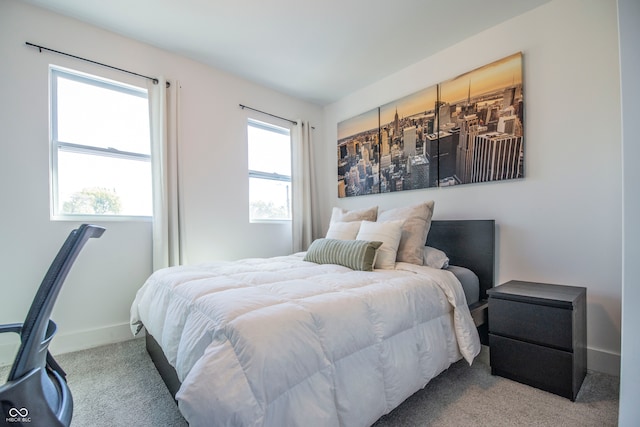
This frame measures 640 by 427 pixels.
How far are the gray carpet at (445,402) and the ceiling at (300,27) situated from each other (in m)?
2.62

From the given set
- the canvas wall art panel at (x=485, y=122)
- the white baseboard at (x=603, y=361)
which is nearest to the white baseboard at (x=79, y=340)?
the canvas wall art panel at (x=485, y=122)

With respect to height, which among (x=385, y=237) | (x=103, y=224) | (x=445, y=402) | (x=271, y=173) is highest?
(x=271, y=173)

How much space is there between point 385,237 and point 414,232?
265mm

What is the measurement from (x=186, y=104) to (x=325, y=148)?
184 centimetres

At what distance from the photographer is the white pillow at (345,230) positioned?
2441 mm

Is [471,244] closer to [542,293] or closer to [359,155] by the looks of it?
[542,293]

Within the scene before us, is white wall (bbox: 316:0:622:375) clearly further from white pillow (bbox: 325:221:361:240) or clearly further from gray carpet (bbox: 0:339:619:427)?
white pillow (bbox: 325:221:361:240)

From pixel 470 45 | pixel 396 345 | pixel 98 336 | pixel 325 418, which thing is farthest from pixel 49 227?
pixel 470 45

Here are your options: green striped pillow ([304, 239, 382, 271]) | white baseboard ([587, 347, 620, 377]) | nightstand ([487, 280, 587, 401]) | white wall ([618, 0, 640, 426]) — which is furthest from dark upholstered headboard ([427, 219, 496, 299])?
white wall ([618, 0, 640, 426])

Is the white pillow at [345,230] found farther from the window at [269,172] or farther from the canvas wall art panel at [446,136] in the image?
the window at [269,172]

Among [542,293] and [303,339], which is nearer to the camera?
[303,339]

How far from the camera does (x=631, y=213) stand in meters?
1.10

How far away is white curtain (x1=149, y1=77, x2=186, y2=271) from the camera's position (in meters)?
2.54

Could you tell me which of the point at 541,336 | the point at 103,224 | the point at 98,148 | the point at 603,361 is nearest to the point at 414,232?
the point at 541,336
